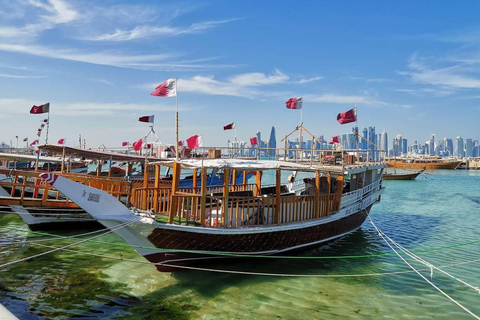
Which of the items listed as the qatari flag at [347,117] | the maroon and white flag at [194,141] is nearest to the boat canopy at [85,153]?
the maroon and white flag at [194,141]

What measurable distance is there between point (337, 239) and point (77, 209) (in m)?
9.74

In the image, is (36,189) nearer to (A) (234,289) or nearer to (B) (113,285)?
(B) (113,285)

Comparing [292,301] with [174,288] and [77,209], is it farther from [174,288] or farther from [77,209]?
[77,209]

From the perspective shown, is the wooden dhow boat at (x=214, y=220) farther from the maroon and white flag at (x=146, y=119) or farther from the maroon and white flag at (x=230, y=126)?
the maroon and white flag at (x=230, y=126)

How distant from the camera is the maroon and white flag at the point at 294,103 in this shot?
1539 cm

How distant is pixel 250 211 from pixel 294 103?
297 inches

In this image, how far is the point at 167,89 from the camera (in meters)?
9.60

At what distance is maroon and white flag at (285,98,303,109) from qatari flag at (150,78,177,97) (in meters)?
7.26

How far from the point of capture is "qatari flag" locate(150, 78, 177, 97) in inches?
374

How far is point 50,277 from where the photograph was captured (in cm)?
898

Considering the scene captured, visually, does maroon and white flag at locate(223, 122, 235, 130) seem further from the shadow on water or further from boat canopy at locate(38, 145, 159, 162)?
the shadow on water

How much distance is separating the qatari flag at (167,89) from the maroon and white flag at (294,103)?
7258 millimetres

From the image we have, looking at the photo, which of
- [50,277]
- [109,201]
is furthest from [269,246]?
[50,277]

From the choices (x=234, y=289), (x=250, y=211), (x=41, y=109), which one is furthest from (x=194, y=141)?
(x=41, y=109)
